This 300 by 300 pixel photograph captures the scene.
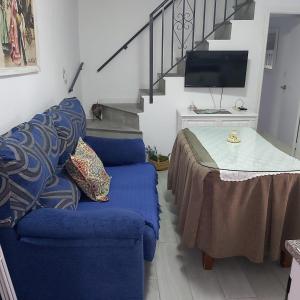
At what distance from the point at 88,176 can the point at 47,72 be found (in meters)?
1.18

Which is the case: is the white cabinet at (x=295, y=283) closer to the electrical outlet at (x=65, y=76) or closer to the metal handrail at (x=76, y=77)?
the electrical outlet at (x=65, y=76)

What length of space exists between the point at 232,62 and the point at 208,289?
2871 millimetres

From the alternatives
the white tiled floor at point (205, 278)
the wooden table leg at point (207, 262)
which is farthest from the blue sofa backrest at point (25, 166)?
the wooden table leg at point (207, 262)

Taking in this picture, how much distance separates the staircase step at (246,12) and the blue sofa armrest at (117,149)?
2481 millimetres

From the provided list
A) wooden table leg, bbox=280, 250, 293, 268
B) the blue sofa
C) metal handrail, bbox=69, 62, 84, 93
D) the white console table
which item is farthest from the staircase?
the blue sofa

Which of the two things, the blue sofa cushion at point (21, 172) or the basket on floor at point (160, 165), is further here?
the basket on floor at point (160, 165)

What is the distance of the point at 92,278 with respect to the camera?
147 centimetres

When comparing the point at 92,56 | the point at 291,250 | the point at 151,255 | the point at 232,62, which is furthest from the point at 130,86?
the point at 291,250

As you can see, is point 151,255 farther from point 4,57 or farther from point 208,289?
point 4,57

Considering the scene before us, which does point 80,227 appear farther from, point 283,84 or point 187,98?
point 283,84

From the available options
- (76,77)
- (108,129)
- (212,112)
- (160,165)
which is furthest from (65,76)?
(212,112)

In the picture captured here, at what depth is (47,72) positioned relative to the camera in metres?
2.56

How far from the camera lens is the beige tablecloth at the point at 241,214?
179 centimetres

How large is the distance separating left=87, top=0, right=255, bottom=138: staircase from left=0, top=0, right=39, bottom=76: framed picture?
67.9 inches
